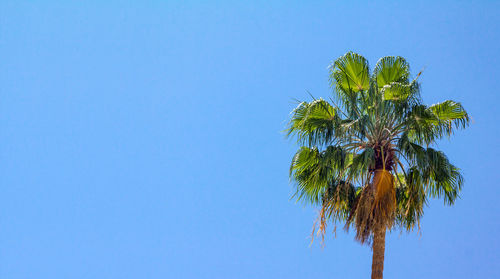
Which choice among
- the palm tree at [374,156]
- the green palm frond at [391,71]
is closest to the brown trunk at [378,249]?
the palm tree at [374,156]

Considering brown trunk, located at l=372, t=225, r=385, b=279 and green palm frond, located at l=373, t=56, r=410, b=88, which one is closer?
brown trunk, located at l=372, t=225, r=385, b=279

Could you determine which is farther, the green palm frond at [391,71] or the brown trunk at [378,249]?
the green palm frond at [391,71]

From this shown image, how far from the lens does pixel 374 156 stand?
13695mm

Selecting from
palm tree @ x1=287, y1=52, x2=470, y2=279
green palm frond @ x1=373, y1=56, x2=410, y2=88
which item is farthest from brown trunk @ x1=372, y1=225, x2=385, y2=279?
green palm frond @ x1=373, y1=56, x2=410, y2=88

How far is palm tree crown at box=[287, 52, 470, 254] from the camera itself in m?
13.4

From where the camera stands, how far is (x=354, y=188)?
47.0 feet

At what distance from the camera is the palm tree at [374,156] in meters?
13.4

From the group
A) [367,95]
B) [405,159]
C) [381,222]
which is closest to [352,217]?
[381,222]

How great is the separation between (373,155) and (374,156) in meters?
0.06

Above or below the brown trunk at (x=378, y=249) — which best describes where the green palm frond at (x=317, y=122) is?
above

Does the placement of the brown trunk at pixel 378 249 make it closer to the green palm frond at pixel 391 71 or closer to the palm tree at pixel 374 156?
the palm tree at pixel 374 156

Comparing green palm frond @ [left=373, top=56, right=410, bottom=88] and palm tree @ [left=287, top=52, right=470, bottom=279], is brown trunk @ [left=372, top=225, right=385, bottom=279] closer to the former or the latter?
palm tree @ [left=287, top=52, right=470, bottom=279]

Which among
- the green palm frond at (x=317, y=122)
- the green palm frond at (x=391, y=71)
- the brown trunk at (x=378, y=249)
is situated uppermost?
the green palm frond at (x=391, y=71)

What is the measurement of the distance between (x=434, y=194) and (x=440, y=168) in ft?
2.23
